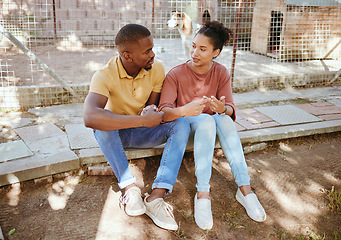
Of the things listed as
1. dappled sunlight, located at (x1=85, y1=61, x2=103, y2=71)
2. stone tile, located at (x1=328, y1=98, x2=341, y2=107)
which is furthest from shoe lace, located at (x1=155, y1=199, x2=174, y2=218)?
dappled sunlight, located at (x1=85, y1=61, x2=103, y2=71)

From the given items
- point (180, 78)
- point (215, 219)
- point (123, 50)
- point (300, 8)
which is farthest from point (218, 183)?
point (300, 8)

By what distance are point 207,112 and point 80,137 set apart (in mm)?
1325

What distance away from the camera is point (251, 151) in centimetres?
335

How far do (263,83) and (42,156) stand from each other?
12.9 ft

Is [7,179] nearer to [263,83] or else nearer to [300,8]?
[263,83]

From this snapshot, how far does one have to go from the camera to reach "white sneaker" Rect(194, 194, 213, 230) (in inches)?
88.9

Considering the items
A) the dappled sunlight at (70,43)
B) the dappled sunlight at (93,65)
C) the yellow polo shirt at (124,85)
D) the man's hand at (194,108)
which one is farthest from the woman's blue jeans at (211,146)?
the dappled sunlight at (70,43)

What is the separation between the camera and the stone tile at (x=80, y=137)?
3002mm

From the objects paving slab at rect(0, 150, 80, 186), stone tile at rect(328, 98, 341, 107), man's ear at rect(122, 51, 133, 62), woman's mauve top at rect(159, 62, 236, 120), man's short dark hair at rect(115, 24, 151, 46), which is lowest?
paving slab at rect(0, 150, 80, 186)

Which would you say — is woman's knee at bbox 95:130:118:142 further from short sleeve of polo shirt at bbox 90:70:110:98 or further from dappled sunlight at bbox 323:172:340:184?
dappled sunlight at bbox 323:172:340:184

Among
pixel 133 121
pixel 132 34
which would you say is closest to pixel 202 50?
pixel 132 34

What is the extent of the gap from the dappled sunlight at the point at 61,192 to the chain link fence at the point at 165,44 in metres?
1.80

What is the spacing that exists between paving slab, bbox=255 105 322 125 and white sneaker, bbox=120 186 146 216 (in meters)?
2.19

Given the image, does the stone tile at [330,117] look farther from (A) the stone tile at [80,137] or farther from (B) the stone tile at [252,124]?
(A) the stone tile at [80,137]
